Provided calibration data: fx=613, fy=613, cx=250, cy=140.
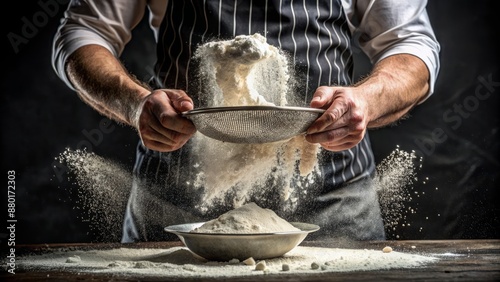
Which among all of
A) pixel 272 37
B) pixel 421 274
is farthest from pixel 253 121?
pixel 272 37

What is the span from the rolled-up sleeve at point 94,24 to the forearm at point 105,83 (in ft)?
0.16

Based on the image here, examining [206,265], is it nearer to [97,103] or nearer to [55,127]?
[97,103]

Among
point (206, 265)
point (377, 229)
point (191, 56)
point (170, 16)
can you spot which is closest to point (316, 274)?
point (206, 265)

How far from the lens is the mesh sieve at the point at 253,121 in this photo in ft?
4.25

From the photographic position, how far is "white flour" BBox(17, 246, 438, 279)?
48.4 inches

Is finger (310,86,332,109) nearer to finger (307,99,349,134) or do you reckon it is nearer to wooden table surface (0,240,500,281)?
finger (307,99,349,134)

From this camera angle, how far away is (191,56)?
6.05 ft

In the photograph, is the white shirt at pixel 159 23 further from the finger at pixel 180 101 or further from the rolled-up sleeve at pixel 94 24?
the finger at pixel 180 101

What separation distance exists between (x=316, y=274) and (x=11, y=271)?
24.5 inches

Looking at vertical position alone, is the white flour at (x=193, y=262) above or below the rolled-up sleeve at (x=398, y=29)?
below

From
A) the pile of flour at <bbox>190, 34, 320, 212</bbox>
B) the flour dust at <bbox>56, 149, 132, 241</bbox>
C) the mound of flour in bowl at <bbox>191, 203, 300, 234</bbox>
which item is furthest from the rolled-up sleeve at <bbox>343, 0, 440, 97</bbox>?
the flour dust at <bbox>56, 149, 132, 241</bbox>

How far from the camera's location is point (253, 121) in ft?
4.36

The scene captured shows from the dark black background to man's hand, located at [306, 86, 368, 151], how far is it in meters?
Answer: 1.42

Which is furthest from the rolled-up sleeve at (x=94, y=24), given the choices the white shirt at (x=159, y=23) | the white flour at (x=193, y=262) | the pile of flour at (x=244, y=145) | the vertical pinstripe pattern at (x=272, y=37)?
the white flour at (x=193, y=262)
